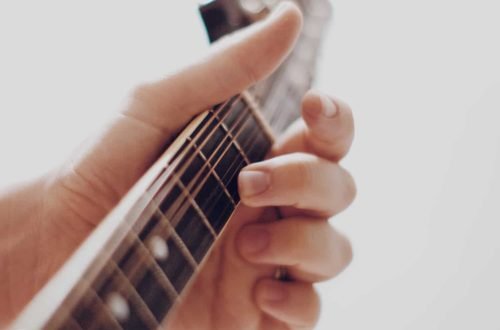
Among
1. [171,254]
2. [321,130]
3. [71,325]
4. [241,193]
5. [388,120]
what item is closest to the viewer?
[71,325]

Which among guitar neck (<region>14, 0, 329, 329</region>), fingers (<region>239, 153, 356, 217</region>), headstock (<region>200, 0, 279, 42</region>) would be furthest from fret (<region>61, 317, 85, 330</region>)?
headstock (<region>200, 0, 279, 42</region>)

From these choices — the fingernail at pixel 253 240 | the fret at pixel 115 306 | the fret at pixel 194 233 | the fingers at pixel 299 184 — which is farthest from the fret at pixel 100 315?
the fingernail at pixel 253 240

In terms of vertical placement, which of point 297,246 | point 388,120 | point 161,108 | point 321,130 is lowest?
point 388,120

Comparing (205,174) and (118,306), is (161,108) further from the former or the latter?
(118,306)

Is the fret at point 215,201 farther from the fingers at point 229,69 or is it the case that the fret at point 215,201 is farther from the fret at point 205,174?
the fingers at point 229,69

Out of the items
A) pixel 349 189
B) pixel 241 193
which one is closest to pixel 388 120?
pixel 349 189

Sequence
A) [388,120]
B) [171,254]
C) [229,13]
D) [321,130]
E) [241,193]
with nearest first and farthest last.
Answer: [171,254] < [241,193] < [321,130] < [229,13] < [388,120]

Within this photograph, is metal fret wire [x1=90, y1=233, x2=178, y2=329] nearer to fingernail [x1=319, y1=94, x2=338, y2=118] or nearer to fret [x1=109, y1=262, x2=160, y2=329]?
fret [x1=109, y1=262, x2=160, y2=329]

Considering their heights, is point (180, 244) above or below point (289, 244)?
above
